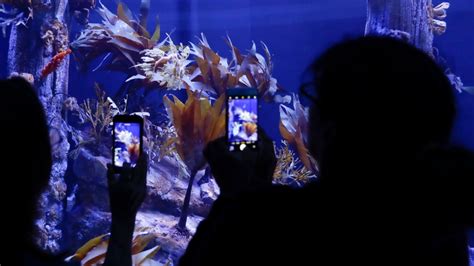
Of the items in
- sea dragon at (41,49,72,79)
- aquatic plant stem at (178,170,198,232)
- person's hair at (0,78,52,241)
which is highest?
sea dragon at (41,49,72,79)

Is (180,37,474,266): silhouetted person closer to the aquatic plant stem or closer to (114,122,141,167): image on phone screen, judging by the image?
(114,122,141,167): image on phone screen

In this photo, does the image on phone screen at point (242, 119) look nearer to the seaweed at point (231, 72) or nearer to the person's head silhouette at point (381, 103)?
the person's head silhouette at point (381, 103)

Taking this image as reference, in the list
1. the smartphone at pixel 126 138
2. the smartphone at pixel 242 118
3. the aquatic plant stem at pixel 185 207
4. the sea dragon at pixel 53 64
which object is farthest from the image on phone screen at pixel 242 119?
the sea dragon at pixel 53 64

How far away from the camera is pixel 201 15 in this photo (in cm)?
660

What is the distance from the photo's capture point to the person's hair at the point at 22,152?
1.22m

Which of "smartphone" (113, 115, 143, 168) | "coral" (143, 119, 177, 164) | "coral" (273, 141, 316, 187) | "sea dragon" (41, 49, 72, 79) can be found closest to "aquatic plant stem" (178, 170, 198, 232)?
"coral" (143, 119, 177, 164)

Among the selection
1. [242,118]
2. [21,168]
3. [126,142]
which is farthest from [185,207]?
[21,168]

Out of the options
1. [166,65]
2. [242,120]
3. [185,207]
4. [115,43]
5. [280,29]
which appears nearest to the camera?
[242,120]

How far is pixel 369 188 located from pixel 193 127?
14.2 ft

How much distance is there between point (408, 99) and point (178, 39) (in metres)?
5.24

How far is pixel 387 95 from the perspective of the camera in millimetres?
982

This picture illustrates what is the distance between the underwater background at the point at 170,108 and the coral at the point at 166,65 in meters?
0.13

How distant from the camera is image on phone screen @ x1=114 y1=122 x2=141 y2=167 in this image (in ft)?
7.28

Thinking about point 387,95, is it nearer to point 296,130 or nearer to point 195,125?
point 195,125
